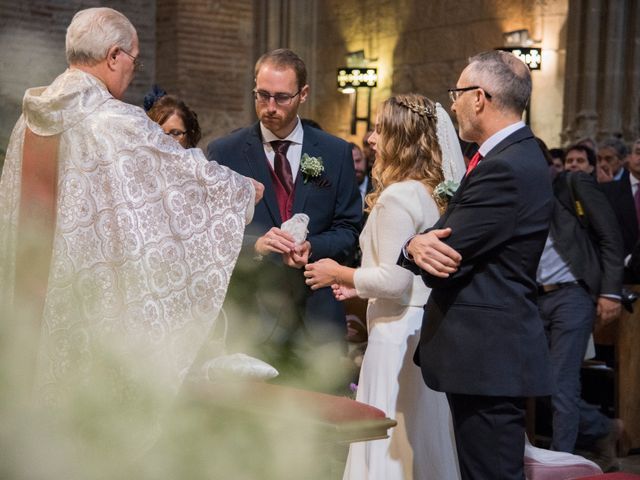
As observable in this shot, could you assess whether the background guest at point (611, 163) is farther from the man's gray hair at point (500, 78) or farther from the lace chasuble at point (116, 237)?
the lace chasuble at point (116, 237)

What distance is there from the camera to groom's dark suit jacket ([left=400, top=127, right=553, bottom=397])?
3242mm

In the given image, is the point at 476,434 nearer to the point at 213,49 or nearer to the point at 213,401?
the point at 213,401

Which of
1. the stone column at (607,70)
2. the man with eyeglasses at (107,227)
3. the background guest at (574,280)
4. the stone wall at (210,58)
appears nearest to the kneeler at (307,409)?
the man with eyeglasses at (107,227)

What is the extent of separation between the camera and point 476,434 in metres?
3.36

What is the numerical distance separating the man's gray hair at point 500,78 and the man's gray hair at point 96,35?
1196 mm

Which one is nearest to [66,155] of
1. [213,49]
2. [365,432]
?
[365,432]

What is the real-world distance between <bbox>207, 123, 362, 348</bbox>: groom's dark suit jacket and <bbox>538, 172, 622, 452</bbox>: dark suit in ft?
6.57

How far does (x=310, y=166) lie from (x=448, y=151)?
0.62m

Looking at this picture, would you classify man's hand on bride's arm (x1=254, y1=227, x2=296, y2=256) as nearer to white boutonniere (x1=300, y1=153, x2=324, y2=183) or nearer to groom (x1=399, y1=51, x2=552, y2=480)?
white boutonniere (x1=300, y1=153, x2=324, y2=183)

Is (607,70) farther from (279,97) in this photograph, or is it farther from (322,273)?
(322,273)

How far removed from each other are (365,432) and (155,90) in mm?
2355

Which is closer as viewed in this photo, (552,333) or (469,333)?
(469,333)

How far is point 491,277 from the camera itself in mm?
3326

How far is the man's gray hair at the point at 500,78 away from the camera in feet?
11.1
